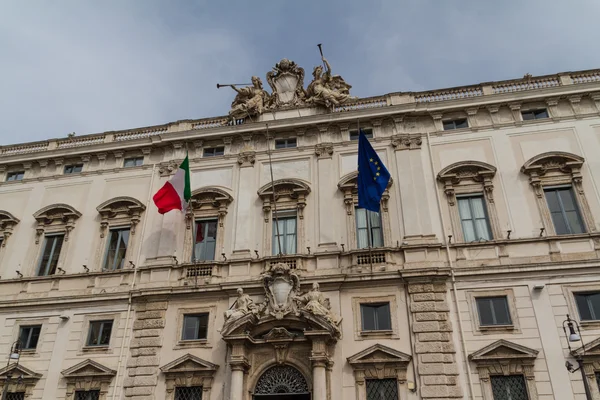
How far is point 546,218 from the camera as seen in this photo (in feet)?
62.7

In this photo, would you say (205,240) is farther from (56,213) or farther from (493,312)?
(493,312)

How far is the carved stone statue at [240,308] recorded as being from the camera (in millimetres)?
18438

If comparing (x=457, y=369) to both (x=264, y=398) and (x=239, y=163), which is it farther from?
(x=239, y=163)

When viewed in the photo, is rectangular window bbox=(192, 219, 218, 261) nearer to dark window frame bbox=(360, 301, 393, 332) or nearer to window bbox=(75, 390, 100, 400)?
window bbox=(75, 390, 100, 400)

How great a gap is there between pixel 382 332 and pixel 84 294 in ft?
43.8

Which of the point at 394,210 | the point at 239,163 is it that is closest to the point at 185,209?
the point at 239,163

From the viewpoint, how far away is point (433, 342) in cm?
1745

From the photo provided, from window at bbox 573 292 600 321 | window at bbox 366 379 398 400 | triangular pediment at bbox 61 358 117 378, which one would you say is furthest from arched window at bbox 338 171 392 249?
triangular pediment at bbox 61 358 117 378

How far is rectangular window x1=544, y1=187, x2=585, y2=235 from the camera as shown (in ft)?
62.2

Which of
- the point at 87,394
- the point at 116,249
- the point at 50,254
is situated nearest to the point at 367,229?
the point at 116,249

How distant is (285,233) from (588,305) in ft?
39.8

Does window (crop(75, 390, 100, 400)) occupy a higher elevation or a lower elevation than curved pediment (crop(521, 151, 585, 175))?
lower

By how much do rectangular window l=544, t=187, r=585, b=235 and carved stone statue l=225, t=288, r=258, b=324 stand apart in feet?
41.2

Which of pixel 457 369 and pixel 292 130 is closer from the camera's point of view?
pixel 457 369
